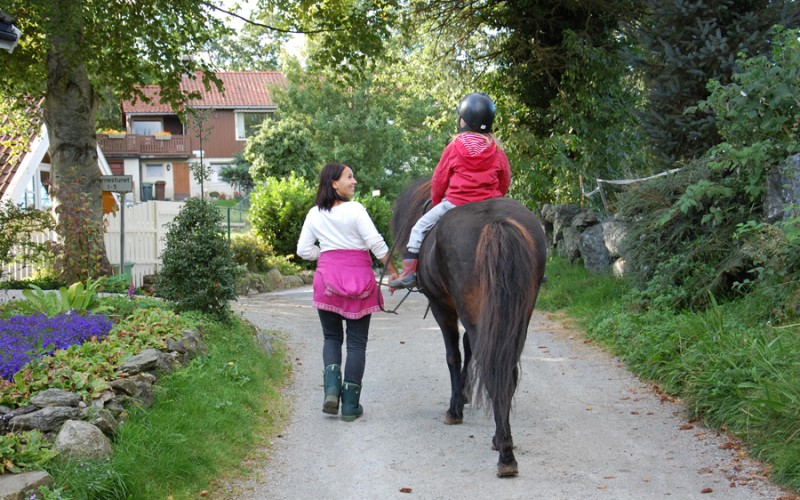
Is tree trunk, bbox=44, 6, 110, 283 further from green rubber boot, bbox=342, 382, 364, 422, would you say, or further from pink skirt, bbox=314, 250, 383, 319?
green rubber boot, bbox=342, 382, 364, 422

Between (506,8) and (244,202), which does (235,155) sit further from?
(506,8)

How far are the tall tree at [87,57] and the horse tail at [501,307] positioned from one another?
30.6ft

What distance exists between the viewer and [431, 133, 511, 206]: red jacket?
6195mm

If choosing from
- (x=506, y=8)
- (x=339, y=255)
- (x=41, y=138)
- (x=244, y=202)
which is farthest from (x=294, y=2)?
(x=244, y=202)

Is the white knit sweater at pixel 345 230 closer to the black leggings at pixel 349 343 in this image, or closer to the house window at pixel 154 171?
the black leggings at pixel 349 343

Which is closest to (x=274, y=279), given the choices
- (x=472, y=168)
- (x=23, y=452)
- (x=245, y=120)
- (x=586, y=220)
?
(x=586, y=220)

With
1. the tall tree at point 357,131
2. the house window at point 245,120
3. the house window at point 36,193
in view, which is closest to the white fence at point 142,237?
the house window at point 36,193

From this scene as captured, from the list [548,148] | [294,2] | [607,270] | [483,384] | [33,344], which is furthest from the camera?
[294,2]

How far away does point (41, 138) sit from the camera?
67.8 ft

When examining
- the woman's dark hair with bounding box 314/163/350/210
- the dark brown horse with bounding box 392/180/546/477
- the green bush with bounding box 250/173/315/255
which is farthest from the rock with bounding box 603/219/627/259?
the green bush with bounding box 250/173/315/255

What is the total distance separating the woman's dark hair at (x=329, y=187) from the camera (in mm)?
6805

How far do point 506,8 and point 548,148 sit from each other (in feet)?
10.1

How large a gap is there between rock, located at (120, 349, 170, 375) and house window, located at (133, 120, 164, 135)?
A: 47.9 meters

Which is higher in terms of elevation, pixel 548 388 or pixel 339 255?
pixel 339 255
